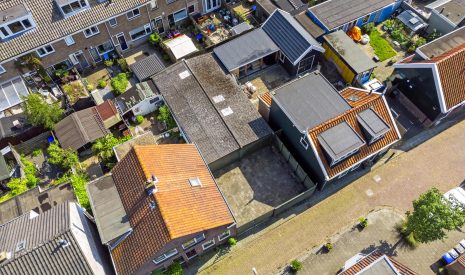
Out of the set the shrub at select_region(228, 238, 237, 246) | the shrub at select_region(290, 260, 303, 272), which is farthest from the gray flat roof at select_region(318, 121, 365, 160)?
the shrub at select_region(228, 238, 237, 246)

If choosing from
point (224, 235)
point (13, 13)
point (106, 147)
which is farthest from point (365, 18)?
point (13, 13)

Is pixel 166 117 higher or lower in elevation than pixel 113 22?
lower

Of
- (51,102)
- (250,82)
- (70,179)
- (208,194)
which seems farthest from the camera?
(250,82)

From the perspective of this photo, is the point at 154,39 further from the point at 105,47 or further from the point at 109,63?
the point at 109,63

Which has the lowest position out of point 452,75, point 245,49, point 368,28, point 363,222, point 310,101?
point 363,222

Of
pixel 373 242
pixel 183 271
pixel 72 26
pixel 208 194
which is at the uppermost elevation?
pixel 72 26

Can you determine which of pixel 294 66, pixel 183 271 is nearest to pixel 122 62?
pixel 294 66

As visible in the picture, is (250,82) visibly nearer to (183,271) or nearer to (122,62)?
(122,62)
